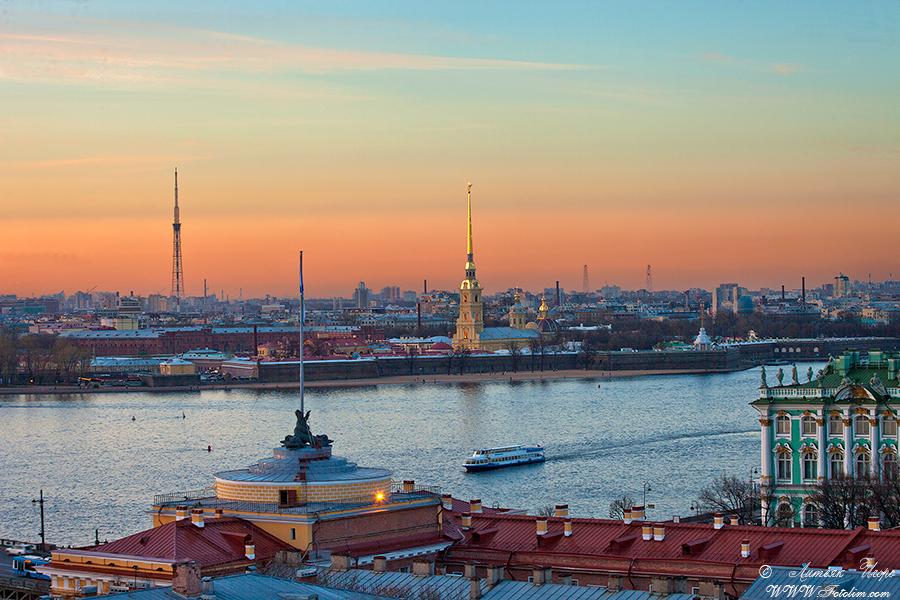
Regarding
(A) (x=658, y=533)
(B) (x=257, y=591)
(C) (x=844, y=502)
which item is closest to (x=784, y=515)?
(C) (x=844, y=502)

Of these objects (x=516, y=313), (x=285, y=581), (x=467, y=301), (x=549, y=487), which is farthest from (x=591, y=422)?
(x=516, y=313)

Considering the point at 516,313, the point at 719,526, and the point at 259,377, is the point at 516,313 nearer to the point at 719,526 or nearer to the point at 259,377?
the point at 259,377

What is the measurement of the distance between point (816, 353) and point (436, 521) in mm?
82531

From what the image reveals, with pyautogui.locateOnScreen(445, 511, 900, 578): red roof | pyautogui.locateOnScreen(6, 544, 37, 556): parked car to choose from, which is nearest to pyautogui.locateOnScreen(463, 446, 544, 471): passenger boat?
pyautogui.locateOnScreen(6, 544, 37, 556): parked car

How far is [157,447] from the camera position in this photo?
3844 cm

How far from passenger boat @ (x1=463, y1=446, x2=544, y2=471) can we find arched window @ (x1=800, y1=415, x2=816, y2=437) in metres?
12.7

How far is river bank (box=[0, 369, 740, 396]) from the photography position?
66375 mm

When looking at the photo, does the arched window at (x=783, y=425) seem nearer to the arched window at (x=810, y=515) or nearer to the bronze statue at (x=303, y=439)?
the arched window at (x=810, y=515)

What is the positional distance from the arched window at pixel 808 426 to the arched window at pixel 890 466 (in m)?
0.83

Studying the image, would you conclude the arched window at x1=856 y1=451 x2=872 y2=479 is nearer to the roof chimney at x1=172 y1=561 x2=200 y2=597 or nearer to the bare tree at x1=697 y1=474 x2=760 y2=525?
the bare tree at x1=697 y1=474 x2=760 y2=525

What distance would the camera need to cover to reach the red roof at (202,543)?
12.4 meters

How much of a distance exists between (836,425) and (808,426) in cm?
31

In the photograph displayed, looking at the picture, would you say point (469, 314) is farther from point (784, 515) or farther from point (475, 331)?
point (784, 515)

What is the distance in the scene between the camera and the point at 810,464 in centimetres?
2056
